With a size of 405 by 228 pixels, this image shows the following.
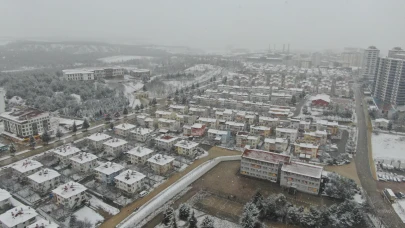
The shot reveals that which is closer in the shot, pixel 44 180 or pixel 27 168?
pixel 44 180

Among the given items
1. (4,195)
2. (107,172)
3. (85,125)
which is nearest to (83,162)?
(107,172)

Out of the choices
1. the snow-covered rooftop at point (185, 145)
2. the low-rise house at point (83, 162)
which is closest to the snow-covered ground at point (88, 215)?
the low-rise house at point (83, 162)

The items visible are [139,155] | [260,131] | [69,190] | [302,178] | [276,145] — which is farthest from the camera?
[260,131]

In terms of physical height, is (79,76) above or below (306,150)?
above

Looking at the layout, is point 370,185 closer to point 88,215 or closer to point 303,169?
point 303,169

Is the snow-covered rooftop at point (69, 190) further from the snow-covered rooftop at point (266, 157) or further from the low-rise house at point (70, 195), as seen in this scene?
the snow-covered rooftop at point (266, 157)

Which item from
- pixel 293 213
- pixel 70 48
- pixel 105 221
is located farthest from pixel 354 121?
pixel 70 48
